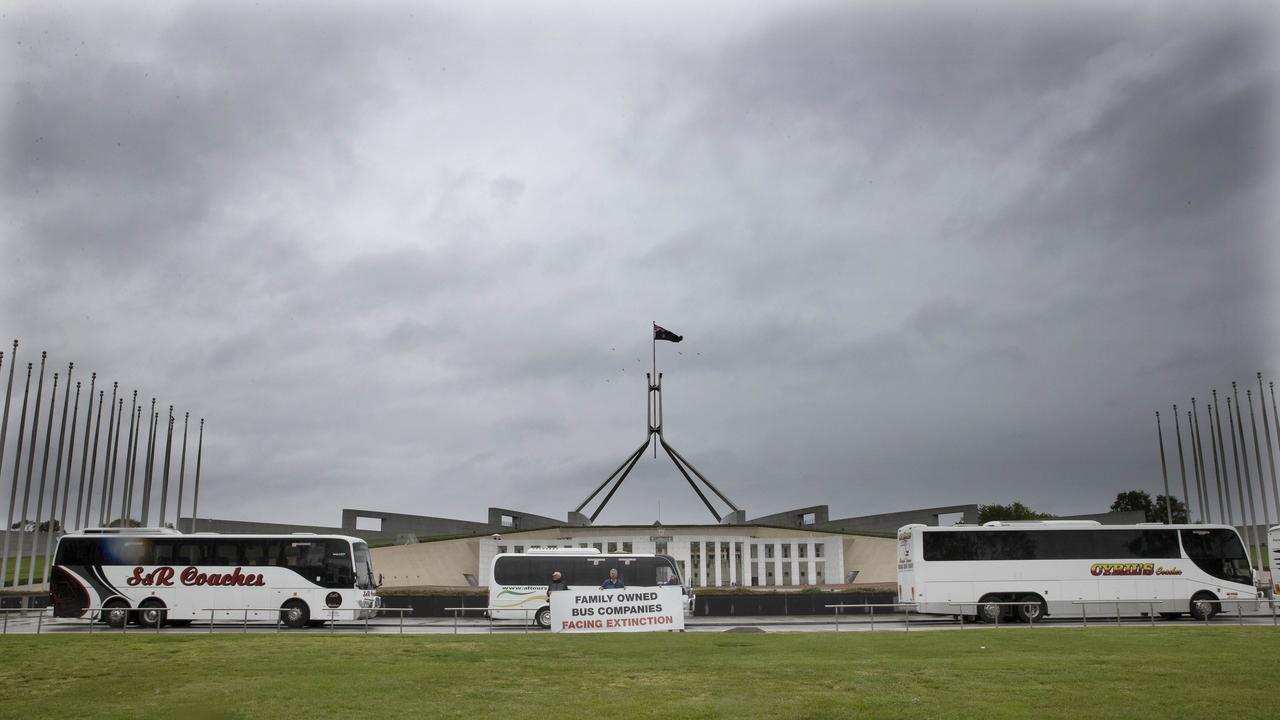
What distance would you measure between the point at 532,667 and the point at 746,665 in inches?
119

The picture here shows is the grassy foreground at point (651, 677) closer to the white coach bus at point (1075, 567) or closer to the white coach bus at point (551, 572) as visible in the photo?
the white coach bus at point (1075, 567)

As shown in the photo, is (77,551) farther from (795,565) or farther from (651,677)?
(795,565)

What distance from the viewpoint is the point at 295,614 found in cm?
2675

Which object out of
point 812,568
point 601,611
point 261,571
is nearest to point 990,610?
point 601,611

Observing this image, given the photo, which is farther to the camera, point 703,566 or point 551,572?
point 703,566

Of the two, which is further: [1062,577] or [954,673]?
[1062,577]

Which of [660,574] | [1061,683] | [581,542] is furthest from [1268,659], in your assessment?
[581,542]

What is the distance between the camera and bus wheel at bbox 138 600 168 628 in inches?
1046

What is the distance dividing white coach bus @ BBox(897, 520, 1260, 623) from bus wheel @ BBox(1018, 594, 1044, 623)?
0.09 ft

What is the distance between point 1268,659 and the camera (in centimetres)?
1428

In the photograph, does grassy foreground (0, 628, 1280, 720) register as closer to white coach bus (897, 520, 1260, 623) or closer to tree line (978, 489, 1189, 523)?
white coach bus (897, 520, 1260, 623)

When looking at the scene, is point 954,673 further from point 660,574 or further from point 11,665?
point 660,574

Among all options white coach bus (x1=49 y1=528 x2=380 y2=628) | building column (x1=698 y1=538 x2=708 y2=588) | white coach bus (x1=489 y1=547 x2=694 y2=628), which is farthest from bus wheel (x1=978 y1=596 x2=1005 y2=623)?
building column (x1=698 y1=538 x2=708 y2=588)

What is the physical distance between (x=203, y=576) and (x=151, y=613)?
159 centimetres
